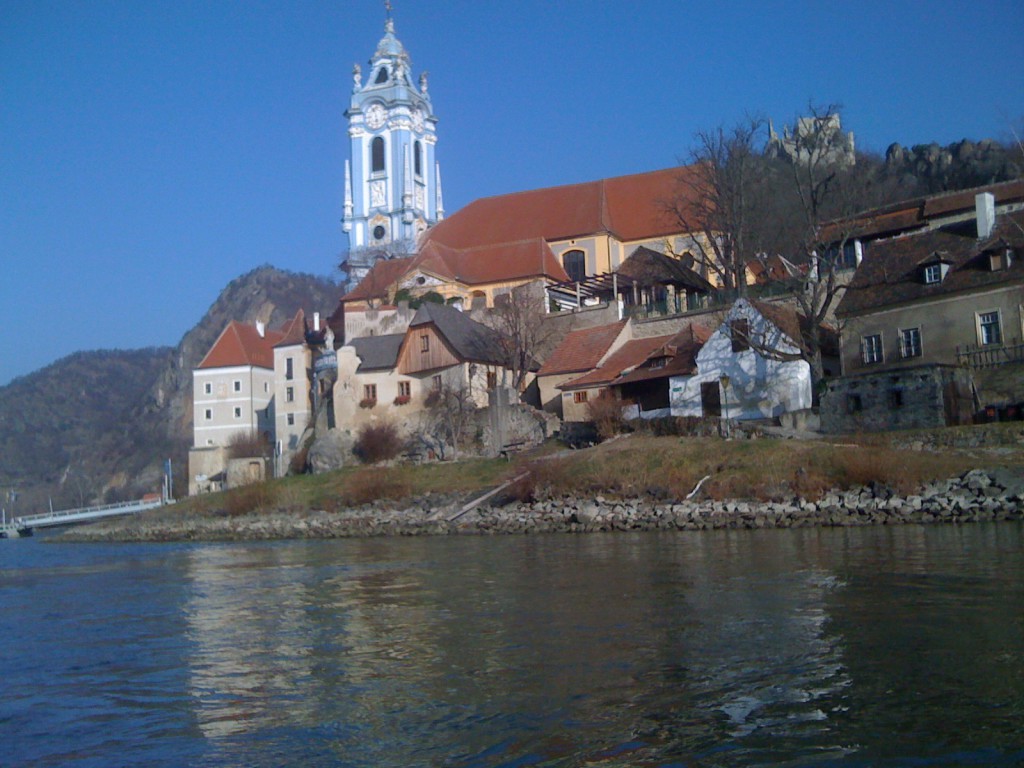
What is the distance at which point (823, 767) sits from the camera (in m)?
7.37

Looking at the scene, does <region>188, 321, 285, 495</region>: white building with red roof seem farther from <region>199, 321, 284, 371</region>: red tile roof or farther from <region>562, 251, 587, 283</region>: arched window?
<region>562, 251, 587, 283</region>: arched window

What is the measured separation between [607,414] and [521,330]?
479 inches

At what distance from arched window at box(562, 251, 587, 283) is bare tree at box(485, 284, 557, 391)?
11900mm

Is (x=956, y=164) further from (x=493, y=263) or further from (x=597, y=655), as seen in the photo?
(x=597, y=655)

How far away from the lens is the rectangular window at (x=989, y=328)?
33.1 m

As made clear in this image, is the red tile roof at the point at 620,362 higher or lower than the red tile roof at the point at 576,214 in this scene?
lower

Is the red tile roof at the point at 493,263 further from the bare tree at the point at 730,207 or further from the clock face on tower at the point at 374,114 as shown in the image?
the clock face on tower at the point at 374,114

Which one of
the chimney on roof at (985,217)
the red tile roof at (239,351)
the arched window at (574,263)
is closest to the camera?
the chimney on roof at (985,217)

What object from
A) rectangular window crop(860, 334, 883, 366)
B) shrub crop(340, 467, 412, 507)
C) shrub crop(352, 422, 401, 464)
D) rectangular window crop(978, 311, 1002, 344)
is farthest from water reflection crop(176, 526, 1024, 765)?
shrub crop(352, 422, 401, 464)

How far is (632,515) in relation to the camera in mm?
30516

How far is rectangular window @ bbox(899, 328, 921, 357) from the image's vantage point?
35.0 m

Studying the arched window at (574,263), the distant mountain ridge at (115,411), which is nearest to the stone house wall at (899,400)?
the arched window at (574,263)

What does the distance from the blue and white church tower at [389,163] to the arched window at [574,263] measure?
1935cm

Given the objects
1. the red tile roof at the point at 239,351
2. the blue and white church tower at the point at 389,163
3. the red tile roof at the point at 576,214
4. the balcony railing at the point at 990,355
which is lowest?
the balcony railing at the point at 990,355
